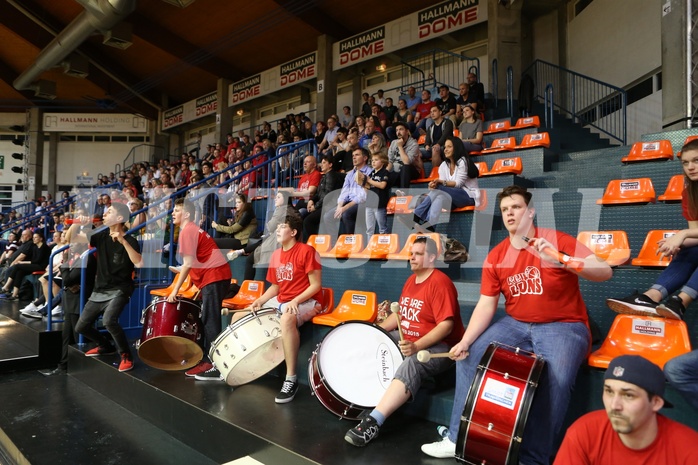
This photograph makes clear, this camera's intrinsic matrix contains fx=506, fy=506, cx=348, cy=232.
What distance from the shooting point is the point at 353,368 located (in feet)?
10.5

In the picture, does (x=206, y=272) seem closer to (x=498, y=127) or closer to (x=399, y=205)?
(x=399, y=205)

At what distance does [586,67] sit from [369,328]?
34.5 feet

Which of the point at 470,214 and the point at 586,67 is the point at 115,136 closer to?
the point at 586,67

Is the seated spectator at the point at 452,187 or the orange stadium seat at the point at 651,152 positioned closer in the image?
the orange stadium seat at the point at 651,152

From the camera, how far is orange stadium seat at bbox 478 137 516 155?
723 centimetres

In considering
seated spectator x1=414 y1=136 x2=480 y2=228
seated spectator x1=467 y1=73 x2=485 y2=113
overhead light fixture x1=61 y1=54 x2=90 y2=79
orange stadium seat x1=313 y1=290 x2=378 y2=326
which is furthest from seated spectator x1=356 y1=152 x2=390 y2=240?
overhead light fixture x1=61 y1=54 x2=90 y2=79

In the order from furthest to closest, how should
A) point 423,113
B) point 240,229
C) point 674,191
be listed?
point 423,113 → point 240,229 → point 674,191

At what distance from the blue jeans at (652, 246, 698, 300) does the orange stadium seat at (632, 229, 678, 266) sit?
0.32 meters

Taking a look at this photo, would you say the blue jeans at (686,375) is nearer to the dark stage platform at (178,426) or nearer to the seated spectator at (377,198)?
the dark stage platform at (178,426)

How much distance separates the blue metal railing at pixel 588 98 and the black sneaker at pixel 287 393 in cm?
791

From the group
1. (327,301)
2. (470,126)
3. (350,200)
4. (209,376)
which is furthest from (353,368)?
(470,126)

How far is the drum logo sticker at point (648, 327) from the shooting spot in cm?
268

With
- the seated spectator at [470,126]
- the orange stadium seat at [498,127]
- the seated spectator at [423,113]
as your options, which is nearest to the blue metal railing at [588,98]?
the orange stadium seat at [498,127]

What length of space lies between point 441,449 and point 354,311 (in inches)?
62.1
